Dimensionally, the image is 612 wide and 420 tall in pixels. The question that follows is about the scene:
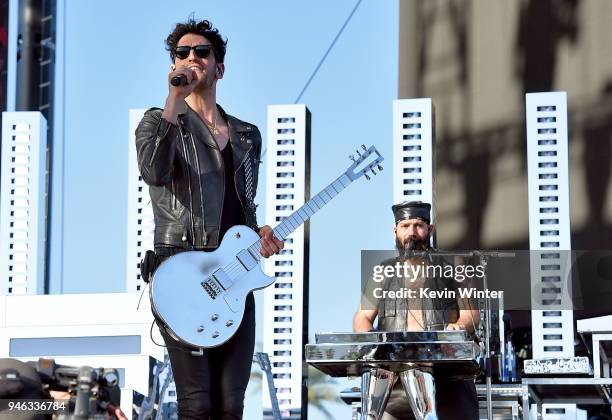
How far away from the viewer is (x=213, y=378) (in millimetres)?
3318

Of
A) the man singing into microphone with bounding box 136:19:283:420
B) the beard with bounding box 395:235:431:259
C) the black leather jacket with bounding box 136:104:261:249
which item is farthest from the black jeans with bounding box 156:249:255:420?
the beard with bounding box 395:235:431:259

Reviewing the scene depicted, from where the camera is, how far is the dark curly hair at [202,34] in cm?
360

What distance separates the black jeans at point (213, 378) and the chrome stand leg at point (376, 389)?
3.78ft

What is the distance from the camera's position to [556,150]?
7012 mm

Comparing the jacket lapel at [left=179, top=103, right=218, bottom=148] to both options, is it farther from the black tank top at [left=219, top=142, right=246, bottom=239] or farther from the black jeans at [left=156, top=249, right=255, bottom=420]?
the black jeans at [left=156, top=249, right=255, bottom=420]

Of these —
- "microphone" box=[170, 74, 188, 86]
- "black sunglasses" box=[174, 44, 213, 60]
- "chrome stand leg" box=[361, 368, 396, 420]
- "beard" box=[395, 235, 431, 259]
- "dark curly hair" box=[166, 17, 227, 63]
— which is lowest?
"chrome stand leg" box=[361, 368, 396, 420]

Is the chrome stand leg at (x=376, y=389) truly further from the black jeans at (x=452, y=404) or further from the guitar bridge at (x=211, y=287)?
the guitar bridge at (x=211, y=287)

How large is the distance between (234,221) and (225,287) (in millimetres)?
190

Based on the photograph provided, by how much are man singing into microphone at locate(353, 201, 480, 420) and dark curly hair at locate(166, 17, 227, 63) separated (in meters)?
1.73

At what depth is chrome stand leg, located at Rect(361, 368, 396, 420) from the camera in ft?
14.6

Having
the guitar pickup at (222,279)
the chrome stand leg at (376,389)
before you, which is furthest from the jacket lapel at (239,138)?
the chrome stand leg at (376,389)

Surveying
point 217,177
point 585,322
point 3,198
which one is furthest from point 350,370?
point 3,198

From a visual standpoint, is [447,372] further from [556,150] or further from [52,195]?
[52,195]

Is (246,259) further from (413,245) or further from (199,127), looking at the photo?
(413,245)
